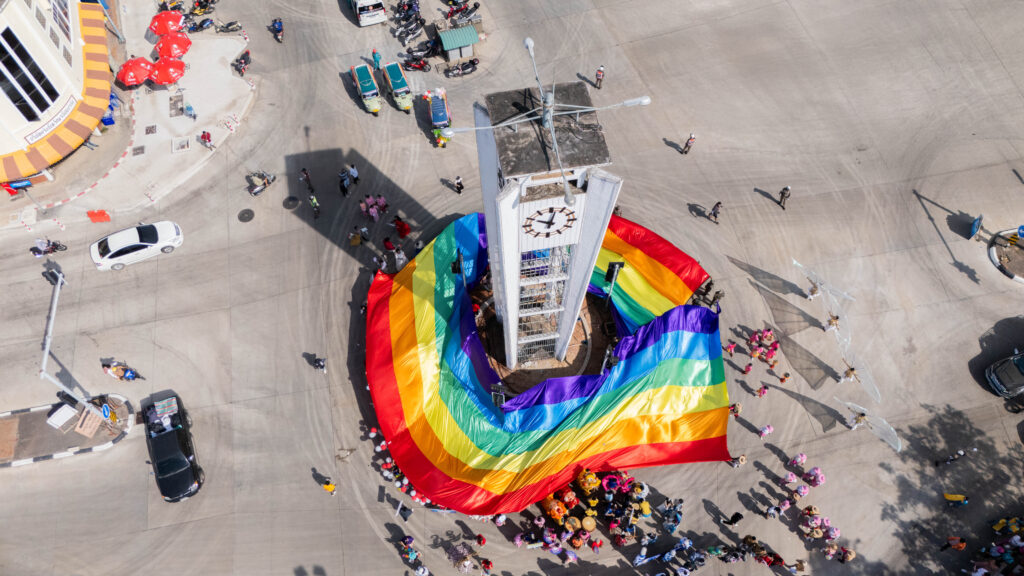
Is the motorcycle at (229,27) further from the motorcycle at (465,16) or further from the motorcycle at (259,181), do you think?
the motorcycle at (465,16)

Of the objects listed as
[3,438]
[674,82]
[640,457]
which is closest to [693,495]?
[640,457]

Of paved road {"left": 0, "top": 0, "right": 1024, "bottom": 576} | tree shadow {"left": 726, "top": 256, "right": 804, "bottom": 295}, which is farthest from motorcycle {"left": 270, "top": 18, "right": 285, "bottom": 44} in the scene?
tree shadow {"left": 726, "top": 256, "right": 804, "bottom": 295}

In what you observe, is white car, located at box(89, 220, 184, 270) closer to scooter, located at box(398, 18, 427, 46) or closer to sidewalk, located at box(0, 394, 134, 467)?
sidewalk, located at box(0, 394, 134, 467)

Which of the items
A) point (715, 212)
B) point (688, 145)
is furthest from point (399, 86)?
point (715, 212)

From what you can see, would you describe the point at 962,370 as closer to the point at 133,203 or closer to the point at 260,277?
the point at 260,277

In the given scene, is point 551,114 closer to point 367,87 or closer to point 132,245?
point 367,87

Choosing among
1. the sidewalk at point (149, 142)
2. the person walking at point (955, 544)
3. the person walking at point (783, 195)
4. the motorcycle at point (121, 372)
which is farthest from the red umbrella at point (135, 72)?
the person walking at point (955, 544)
